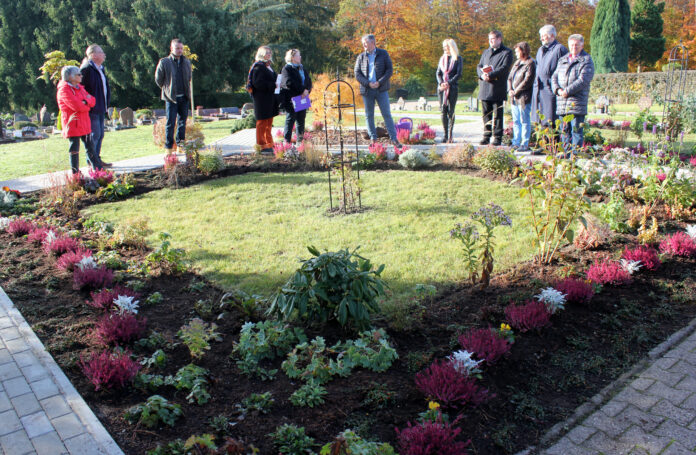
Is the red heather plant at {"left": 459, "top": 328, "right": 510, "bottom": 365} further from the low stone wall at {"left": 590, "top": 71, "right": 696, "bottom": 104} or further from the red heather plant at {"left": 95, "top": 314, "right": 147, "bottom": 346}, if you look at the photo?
the low stone wall at {"left": 590, "top": 71, "right": 696, "bottom": 104}

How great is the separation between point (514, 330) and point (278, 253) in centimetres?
248

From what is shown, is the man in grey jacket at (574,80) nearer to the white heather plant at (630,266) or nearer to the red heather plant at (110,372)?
the white heather plant at (630,266)

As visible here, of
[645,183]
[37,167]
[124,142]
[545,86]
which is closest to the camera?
[645,183]

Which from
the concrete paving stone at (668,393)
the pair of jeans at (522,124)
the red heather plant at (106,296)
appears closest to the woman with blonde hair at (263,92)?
the pair of jeans at (522,124)

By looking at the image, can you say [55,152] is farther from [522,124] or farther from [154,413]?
[154,413]

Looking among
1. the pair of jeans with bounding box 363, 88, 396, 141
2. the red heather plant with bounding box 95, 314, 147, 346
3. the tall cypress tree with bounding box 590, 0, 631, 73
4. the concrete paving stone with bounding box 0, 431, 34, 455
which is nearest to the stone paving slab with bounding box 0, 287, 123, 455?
the concrete paving stone with bounding box 0, 431, 34, 455

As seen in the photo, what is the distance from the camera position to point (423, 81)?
108 ft

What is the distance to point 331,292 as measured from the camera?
348 centimetres

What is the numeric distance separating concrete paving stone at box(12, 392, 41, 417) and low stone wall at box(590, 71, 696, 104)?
865 inches

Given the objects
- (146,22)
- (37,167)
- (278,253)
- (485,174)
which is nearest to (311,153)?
(485,174)

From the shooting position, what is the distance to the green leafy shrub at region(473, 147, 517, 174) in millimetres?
7449

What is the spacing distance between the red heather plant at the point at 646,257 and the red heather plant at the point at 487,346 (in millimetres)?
1854

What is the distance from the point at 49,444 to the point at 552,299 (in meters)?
3.17

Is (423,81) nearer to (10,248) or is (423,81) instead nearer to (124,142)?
(124,142)
